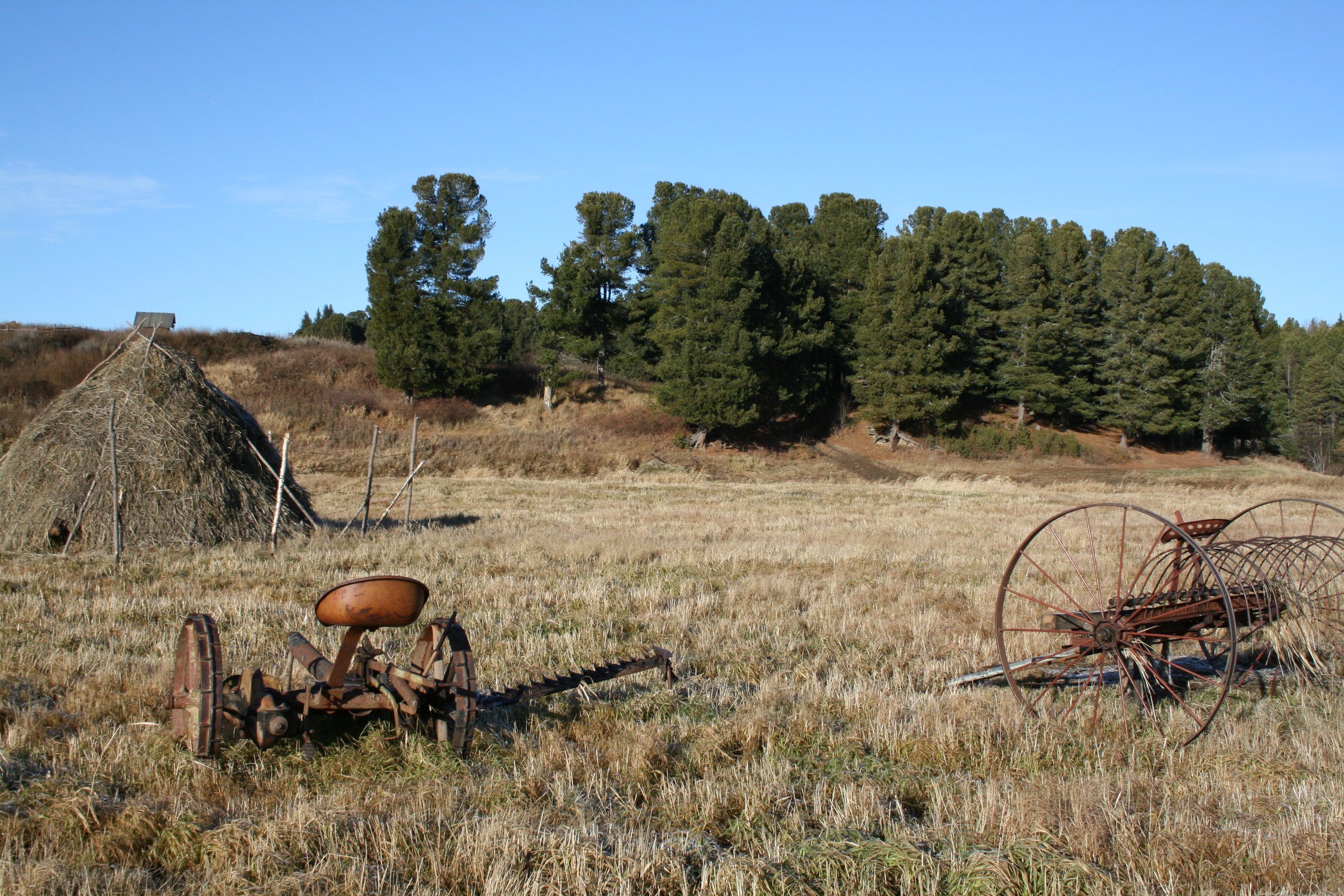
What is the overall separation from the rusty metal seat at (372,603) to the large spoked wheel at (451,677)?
632 mm

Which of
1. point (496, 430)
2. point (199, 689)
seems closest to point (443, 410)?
point (496, 430)

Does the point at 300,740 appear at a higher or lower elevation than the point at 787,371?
lower

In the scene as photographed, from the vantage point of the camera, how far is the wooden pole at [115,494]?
11984 millimetres

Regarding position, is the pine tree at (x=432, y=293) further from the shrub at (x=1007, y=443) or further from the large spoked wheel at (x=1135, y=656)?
the large spoked wheel at (x=1135, y=656)

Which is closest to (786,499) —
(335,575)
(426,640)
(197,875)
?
(335,575)

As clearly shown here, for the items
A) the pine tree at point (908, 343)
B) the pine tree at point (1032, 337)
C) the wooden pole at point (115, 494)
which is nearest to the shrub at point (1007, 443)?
the pine tree at point (908, 343)

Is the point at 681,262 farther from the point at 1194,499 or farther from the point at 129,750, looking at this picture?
the point at 129,750

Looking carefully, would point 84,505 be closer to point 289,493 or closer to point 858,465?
point 289,493

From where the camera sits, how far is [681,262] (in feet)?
152

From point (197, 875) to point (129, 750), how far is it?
5.23ft

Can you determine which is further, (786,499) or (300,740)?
(786,499)

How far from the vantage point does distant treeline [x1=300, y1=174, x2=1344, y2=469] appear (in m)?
46.1

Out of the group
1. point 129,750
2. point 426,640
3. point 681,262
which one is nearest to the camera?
point 129,750

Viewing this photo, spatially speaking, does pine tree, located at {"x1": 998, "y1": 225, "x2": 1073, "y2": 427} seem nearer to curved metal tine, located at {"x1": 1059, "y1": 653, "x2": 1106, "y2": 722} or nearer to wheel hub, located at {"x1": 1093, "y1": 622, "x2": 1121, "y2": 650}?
curved metal tine, located at {"x1": 1059, "y1": 653, "x2": 1106, "y2": 722}
